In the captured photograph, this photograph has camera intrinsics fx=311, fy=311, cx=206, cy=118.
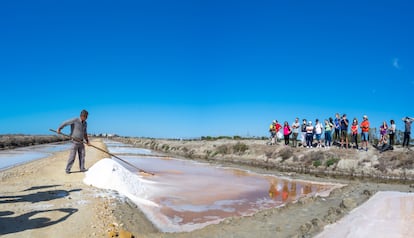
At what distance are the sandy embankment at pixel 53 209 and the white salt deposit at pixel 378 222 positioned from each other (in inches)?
151

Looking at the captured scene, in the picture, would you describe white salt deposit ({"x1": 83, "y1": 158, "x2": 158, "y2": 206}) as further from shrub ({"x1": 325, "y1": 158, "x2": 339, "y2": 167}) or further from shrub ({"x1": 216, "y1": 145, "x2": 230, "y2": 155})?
shrub ({"x1": 216, "y1": 145, "x2": 230, "y2": 155})

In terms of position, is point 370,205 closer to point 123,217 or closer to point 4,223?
point 123,217

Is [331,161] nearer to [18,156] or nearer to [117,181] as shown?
[117,181]

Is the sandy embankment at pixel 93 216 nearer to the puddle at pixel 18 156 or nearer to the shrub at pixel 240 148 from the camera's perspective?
the puddle at pixel 18 156

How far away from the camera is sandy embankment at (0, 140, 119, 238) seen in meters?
4.67

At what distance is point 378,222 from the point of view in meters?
5.73

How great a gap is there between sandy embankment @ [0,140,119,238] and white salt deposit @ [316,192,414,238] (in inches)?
151

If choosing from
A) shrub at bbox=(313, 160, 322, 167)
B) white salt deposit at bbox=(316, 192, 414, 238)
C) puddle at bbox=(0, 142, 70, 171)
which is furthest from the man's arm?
shrub at bbox=(313, 160, 322, 167)

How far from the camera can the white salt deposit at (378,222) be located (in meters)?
5.14

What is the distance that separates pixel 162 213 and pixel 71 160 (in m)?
3.99

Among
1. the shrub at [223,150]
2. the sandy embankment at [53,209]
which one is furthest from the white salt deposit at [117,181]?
the shrub at [223,150]

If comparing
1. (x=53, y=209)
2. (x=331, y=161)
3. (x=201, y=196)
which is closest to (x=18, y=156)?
(x=201, y=196)

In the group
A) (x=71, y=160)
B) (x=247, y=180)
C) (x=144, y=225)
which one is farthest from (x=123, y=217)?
(x=247, y=180)

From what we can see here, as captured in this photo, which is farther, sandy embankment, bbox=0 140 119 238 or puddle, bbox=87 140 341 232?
puddle, bbox=87 140 341 232
